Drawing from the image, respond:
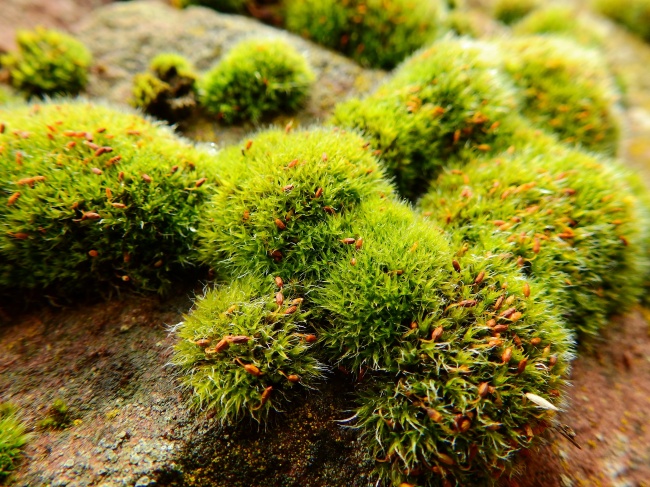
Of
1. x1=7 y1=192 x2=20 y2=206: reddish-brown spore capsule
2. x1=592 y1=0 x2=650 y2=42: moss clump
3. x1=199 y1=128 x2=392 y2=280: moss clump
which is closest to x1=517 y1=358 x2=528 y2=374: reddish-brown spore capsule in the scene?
x1=199 y1=128 x2=392 y2=280: moss clump

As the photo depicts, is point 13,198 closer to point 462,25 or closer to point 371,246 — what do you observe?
point 371,246

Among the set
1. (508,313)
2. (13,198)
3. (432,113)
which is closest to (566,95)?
(432,113)

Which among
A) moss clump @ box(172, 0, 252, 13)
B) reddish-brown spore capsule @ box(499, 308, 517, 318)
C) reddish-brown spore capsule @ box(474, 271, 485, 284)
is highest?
moss clump @ box(172, 0, 252, 13)

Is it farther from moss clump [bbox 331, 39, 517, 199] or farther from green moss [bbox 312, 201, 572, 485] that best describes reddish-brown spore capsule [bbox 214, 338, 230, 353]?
moss clump [bbox 331, 39, 517, 199]

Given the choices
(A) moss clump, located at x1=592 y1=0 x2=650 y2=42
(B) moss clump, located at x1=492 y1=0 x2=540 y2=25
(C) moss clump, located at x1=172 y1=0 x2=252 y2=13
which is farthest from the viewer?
(A) moss clump, located at x1=592 y1=0 x2=650 y2=42

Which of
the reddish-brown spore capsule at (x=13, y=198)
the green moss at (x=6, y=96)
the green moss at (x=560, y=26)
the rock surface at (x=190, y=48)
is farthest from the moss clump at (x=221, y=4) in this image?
the green moss at (x=560, y=26)

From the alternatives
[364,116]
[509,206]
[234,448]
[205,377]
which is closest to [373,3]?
[364,116]

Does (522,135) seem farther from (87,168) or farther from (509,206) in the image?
(87,168)
